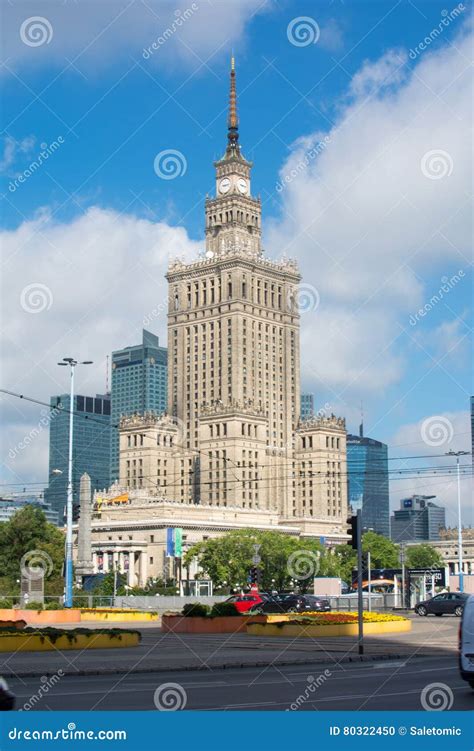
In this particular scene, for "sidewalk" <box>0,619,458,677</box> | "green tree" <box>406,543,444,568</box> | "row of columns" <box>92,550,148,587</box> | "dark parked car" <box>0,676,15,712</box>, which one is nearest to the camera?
"dark parked car" <box>0,676,15,712</box>

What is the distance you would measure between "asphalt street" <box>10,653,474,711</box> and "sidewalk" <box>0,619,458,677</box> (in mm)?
1222

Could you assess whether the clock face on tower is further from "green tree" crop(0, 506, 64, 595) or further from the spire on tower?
"green tree" crop(0, 506, 64, 595)

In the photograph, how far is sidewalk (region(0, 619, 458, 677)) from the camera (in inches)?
1094

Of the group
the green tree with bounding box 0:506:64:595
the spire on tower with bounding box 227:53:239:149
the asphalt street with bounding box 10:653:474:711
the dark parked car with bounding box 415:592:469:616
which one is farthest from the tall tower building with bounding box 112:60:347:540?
the asphalt street with bounding box 10:653:474:711

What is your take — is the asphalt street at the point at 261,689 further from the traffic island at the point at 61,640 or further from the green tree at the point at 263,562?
the green tree at the point at 263,562

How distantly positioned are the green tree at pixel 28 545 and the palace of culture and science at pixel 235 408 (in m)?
60.9

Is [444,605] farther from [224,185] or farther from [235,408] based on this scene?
[224,185]

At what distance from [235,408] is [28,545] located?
76198 millimetres

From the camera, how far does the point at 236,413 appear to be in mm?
177125

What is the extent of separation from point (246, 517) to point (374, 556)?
963 inches

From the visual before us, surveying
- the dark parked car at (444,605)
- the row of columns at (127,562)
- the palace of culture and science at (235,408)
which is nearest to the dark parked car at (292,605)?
the dark parked car at (444,605)
